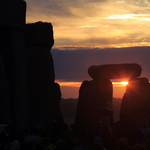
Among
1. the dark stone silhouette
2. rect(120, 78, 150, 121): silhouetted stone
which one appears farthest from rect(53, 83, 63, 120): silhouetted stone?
rect(120, 78, 150, 121): silhouetted stone

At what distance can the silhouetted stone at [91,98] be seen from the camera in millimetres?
10164

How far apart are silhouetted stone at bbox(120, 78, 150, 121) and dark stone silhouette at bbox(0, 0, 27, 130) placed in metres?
5.42

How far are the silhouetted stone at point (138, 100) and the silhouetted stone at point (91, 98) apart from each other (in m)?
0.79

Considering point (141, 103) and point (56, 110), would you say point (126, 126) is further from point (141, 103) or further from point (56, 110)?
point (141, 103)

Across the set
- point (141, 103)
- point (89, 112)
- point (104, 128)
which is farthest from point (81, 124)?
point (104, 128)

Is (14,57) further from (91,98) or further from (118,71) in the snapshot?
(118,71)

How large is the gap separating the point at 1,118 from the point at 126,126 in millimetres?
2410

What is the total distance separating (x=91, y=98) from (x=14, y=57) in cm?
498

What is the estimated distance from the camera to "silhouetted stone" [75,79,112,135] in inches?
400

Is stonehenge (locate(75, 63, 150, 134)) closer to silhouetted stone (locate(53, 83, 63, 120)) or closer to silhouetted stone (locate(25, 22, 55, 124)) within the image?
silhouetted stone (locate(53, 83, 63, 120))

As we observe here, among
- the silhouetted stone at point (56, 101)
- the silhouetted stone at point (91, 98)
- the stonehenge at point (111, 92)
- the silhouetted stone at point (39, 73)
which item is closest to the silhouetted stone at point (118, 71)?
the stonehenge at point (111, 92)

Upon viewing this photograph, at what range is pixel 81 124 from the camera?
1006 centimetres

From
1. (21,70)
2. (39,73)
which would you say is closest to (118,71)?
(39,73)

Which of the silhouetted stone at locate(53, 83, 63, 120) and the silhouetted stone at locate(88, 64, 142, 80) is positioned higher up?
the silhouetted stone at locate(88, 64, 142, 80)
